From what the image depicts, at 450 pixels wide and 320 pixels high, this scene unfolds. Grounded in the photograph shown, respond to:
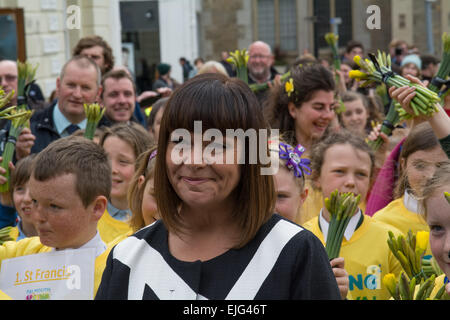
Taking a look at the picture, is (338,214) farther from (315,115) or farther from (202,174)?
(315,115)

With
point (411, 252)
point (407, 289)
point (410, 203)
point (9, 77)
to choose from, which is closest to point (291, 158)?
point (410, 203)

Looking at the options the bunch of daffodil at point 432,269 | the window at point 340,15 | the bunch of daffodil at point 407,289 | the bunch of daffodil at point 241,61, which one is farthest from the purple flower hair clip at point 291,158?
the window at point 340,15

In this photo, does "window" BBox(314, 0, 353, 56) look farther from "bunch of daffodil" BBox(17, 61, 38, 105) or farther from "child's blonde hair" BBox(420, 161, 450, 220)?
"child's blonde hair" BBox(420, 161, 450, 220)

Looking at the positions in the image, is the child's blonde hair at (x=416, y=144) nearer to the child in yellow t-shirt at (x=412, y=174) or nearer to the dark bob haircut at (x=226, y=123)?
the child in yellow t-shirt at (x=412, y=174)

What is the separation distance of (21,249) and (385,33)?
1094 inches

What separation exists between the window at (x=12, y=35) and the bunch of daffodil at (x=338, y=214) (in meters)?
7.81

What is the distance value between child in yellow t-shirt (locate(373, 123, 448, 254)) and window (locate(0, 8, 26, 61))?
7076 millimetres

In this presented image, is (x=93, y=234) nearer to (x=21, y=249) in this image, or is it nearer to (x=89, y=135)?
(x=21, y=249)

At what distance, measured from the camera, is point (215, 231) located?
7.36 feet

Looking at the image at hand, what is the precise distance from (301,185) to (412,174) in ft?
1.73

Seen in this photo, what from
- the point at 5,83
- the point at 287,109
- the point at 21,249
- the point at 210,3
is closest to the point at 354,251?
the point at 21,249

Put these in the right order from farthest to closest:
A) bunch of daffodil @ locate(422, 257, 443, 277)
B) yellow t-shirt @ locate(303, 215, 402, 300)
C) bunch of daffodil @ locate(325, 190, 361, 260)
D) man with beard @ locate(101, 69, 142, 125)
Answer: man with beard @ locate(101, 69, 142, 125)
yellow t-shirt @ locate(303, 215, 402, 300)
bunch of daffodil @ locate(325, 190, 361, 260)
bunch of daffodil @ locate(422, 257, 443, 277)

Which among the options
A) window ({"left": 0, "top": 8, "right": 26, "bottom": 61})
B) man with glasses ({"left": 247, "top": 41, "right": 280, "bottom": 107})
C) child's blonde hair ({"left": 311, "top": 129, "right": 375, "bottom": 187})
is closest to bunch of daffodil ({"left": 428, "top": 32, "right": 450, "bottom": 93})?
child's blonde hair ({"left": 311, "top": 129, "right": 375, "bottom": 187})

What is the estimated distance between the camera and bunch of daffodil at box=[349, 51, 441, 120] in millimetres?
3311
